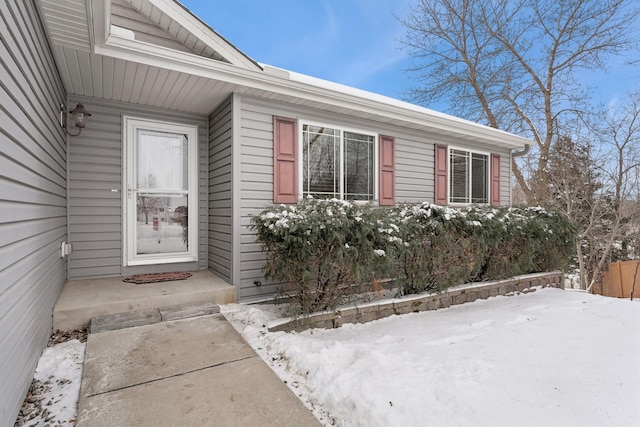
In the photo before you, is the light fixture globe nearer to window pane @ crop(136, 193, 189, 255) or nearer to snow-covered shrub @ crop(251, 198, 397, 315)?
window pane @ crop(136, 193, 189, 255)

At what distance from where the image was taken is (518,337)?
3084 millimetres

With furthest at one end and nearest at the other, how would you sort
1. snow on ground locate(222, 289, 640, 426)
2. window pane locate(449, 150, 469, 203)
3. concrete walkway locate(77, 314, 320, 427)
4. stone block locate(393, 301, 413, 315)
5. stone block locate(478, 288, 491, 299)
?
window pane locate(449, 150, 469, 203)
stone block locate(478, 288, 491, 299)
stone block locate(393, 301, 413, 315)
snow on ground locate(222, 289, 640, 426)
concrete walkway locate(77, 314, 320, 427)

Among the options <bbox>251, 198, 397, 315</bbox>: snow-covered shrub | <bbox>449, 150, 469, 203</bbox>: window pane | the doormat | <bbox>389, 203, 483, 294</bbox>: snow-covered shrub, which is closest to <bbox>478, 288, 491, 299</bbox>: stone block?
<bbox>389, 203, 483, 294</bbox>: snow-covered shrub

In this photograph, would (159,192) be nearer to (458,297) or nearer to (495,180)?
(458,297)

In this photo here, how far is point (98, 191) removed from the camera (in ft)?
12.9

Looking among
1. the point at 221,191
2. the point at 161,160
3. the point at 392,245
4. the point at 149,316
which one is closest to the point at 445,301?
the point at 392,245

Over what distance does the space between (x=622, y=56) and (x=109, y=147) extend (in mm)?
13810

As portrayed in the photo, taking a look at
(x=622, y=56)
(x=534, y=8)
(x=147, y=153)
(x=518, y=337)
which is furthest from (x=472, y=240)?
(x=534, y=8)

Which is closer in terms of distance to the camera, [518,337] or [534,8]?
[518,337]

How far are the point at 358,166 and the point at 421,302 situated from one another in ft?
7.28

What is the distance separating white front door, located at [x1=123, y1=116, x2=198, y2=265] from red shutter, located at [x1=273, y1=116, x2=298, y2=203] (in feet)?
3.94

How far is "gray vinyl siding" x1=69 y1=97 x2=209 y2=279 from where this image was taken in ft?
12.5

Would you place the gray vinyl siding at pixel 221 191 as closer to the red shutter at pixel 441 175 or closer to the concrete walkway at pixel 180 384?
the concrete walkway at pixel 180 384

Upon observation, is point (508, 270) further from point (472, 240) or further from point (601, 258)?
point (601, 258)
